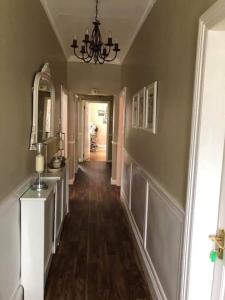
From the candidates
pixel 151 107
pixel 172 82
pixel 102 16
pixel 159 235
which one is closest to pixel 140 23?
pixel 102 16

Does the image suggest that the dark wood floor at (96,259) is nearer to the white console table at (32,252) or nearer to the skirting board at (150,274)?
the skirting board at (150,274)

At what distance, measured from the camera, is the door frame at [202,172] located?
1.33m

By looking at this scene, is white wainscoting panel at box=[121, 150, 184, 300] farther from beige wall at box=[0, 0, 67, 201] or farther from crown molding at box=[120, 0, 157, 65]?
crown molding at box=[120, 0, 157, 65]

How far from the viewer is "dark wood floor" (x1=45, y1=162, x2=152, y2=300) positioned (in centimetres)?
236

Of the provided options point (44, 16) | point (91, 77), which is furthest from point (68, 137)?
point (44, 16)

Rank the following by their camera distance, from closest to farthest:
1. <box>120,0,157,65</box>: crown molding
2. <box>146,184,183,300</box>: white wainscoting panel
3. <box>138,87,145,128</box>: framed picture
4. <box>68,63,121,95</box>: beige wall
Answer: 1. <box>146,184,183,300</box>: white wainscoting panel
2. <box>120,0,157,65</box>: crown molding
3. <box>138,87,145,128</box>: framed picture
4. <box>68,63,121,95</box>: beige wall

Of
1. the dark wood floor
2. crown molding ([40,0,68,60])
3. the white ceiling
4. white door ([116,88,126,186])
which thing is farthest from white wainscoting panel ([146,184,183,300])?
white door ([116,88,126,186])

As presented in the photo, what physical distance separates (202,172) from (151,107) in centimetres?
128

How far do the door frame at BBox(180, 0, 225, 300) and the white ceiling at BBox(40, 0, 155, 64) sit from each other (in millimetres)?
1610

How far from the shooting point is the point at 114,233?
11.9 ft

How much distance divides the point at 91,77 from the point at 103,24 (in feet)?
6.93

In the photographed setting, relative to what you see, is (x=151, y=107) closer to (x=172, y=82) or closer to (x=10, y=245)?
(x=172, y=82)

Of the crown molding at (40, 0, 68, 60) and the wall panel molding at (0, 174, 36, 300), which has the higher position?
the crown molding at (40, 0, 68, 60)

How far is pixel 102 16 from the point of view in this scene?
3.22 metres
